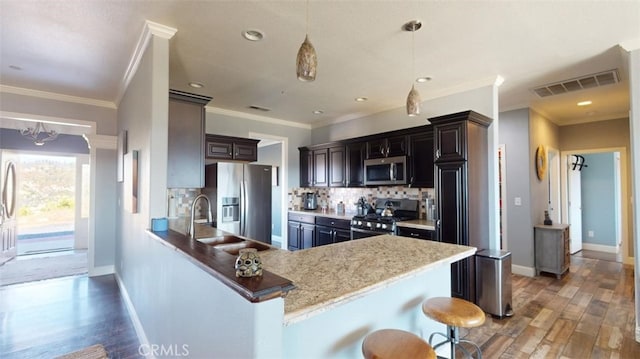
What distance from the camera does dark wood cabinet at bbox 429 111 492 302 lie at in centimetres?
325

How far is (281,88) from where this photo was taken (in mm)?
3904

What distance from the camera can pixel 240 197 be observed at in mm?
4328

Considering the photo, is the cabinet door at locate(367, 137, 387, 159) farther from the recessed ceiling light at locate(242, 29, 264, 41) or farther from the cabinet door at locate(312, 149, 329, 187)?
the recessed ceiling light at locate(242, 29, 264, 41)

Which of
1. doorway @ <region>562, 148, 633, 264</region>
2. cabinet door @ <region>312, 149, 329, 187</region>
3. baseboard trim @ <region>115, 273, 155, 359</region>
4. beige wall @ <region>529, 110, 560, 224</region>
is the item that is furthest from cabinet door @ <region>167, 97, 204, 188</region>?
doorway @ <region>562, 148, 633, 264</region>

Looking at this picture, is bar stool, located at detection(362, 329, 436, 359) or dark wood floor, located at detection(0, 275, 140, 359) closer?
bar stool, located at detection(362, 329, 436, 359)

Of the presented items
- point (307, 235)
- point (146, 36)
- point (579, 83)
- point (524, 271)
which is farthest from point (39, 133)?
point (524, 271)

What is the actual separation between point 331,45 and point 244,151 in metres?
2.64

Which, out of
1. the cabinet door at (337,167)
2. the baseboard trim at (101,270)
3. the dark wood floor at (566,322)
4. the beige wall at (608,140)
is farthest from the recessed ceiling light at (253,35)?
the beige wall at (608,140)

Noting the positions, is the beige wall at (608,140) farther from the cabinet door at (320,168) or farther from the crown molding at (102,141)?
the crown molding at (102,141)

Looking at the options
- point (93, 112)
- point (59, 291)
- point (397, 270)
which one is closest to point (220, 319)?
point (397, 270)

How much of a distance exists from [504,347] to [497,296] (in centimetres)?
64

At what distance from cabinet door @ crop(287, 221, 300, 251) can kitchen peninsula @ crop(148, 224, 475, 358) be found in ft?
11.7

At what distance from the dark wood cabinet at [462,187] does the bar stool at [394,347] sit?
2159 mm

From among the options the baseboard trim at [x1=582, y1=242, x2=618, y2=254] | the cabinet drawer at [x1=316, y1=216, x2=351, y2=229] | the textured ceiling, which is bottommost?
the baseboard trim at [x1=582, y1=242, x2=618, y2=254]
